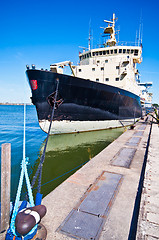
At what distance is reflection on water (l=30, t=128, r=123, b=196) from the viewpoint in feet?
20.5

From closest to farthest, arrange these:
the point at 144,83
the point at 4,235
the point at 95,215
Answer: the point at 4,235
the point at 95,215
the point at 144,83

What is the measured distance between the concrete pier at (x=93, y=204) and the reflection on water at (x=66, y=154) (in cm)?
144

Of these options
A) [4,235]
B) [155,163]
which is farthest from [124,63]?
[4,235]

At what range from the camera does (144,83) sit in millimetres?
59406

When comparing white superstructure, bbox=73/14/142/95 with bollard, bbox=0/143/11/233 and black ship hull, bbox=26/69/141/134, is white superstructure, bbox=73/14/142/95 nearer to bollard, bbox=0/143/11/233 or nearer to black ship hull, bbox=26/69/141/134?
black ship hull, bbox=26/69/141/134

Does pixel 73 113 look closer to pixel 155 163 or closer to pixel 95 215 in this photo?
pixel 155 163

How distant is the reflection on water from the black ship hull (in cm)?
99

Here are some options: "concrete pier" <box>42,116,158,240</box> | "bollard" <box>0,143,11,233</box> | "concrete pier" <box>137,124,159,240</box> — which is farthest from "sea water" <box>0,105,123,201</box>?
"concrete pier" <box>137,124,159,240</box>

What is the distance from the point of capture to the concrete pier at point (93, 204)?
272 cm

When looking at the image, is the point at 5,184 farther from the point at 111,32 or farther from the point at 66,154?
the point at 111,32

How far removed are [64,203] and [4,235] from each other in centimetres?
129

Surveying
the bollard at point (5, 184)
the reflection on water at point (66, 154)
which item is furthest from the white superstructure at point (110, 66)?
the bollard at point (5, 184)

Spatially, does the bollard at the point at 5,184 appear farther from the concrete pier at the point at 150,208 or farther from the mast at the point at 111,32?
the mast at the point at 111,32

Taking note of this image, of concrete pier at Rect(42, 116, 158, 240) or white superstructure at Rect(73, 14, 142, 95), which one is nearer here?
concrete pier at Rect(42, 116, 158, 240)
